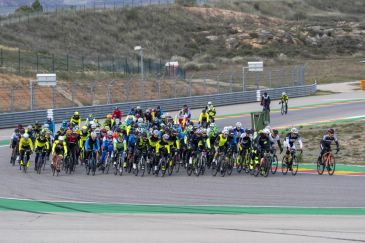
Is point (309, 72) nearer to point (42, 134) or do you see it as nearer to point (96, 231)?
point (42, 134)

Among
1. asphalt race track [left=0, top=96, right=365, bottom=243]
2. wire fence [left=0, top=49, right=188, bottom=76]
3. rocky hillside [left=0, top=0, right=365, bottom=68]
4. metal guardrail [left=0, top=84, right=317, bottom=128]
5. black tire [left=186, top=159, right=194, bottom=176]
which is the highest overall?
rocky hillside [left=0, top=0, right=365, bottom=68]

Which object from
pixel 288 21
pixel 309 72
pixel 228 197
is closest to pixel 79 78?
pixel 309 72

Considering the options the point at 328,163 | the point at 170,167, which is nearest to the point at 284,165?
the point at 328,163

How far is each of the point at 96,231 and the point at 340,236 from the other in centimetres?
543

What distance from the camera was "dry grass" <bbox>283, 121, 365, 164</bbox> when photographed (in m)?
35.5

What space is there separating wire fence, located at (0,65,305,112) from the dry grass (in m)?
14.2

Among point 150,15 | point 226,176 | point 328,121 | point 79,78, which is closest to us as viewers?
point 226,176

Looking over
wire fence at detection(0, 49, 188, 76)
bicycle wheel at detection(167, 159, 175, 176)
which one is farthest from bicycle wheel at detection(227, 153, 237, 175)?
wire fence at detection(0, 49, 188, 76)

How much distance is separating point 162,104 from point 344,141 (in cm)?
1911

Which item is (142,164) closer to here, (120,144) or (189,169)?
(120,144)

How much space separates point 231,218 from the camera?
22000 mm

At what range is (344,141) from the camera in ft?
131

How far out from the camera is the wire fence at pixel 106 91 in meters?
51.8

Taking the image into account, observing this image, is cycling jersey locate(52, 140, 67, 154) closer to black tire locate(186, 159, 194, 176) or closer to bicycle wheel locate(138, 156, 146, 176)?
bicycle wheel locate(138, 156, 146, 176)
